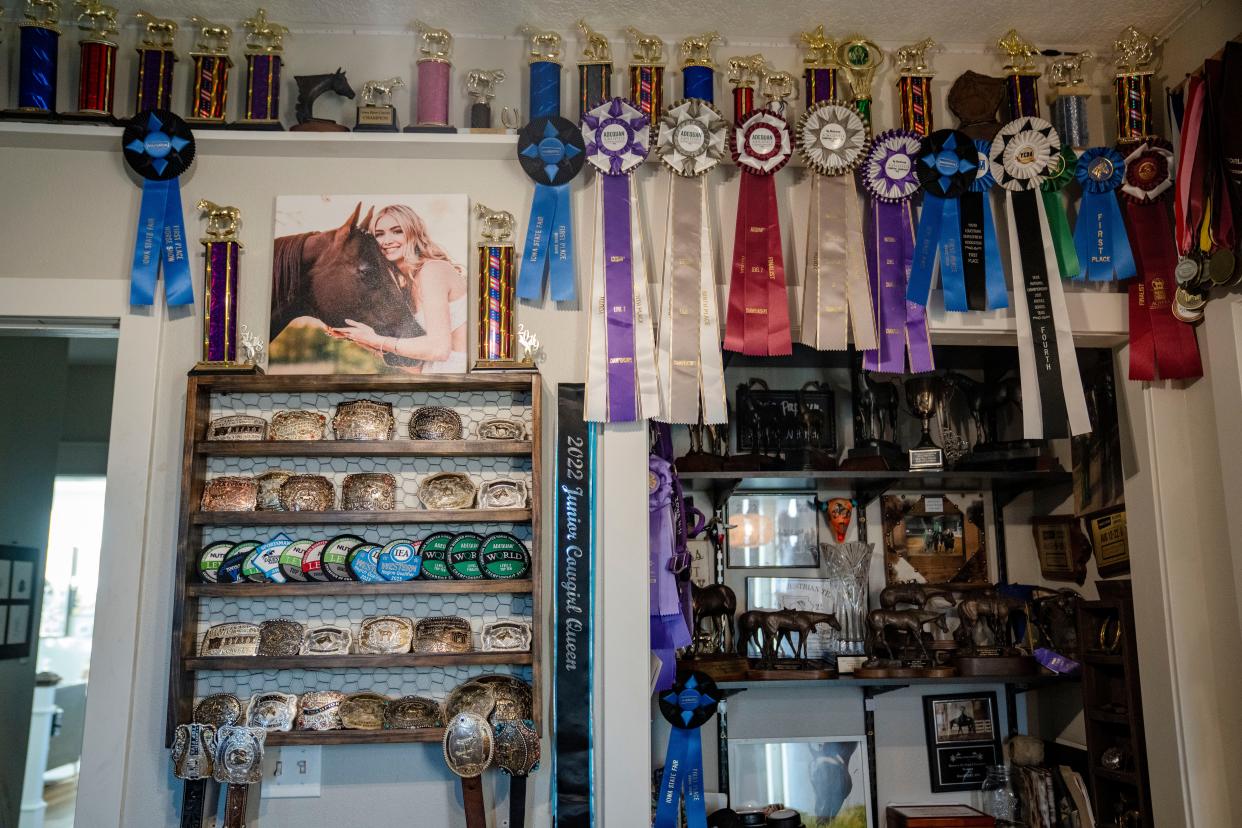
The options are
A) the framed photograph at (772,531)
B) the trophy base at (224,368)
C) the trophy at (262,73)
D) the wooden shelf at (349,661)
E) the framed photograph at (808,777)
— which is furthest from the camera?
the framed photograph at (772,531)

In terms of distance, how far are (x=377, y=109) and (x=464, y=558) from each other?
150 cm

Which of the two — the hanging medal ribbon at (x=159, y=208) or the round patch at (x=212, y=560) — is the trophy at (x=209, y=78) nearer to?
the hanging medal ribbon at (x=159, y=208)

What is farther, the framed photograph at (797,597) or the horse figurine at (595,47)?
the framed photograph at (797,597)

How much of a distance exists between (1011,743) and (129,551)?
3394 mm

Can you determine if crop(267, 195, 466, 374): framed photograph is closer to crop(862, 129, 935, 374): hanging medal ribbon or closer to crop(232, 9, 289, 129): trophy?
crop(232, 9, 289, 129): trophy

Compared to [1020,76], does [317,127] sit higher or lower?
lower

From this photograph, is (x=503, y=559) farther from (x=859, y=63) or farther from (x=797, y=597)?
(x=859, y=63)

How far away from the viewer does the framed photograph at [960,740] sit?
13.3ft

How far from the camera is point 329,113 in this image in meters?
3.39

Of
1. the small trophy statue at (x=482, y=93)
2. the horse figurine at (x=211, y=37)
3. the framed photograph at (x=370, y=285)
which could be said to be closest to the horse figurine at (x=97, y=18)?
the horse figurine at (x=211, y=37)

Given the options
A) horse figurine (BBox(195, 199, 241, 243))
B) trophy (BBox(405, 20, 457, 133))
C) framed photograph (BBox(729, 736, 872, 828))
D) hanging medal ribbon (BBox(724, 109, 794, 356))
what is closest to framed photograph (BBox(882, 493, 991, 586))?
framed photograph (BBox(729, 736, 872, 828))

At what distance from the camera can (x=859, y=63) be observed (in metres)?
3.46

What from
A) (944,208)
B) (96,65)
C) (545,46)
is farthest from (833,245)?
(96,65)

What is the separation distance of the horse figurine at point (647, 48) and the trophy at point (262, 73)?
1.18m
